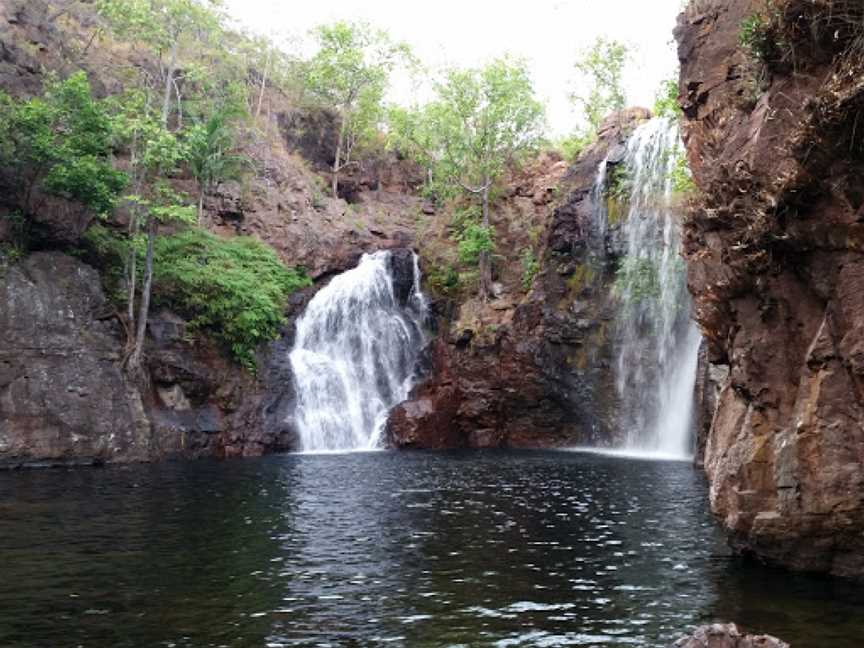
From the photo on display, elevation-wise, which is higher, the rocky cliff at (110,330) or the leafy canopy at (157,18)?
the leafy canopy at (157,18)

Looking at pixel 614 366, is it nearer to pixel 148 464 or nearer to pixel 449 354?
pixel 449 354

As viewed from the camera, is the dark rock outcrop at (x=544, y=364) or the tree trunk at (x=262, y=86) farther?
the tree trunk at (x=262, y=86)

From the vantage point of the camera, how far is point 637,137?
3647 centimetres

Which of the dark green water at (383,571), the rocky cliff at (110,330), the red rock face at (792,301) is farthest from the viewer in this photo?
the rocky cliff at (110,330)

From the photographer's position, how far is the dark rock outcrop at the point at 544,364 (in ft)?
116

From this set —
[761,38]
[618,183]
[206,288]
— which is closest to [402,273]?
[206,288]

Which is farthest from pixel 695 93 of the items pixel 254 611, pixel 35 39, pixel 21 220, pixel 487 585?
pixel 35 39

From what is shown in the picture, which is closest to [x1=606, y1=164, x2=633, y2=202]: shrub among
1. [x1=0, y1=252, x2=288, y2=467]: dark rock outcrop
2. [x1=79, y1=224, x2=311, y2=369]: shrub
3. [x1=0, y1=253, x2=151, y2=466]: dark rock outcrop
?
[x1=79, y1=224, x2=311, y2=369]: shrub

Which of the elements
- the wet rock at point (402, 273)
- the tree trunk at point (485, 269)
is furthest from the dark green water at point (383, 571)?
the tree trunk at point (485, 269)

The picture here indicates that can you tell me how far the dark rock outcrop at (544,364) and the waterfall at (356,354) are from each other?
1227mm

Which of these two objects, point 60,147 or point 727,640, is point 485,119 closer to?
point 60,147

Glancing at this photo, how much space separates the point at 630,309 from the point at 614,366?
2694mm

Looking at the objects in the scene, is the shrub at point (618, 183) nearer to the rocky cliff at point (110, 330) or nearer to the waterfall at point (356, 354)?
the waterfall at point (356, 354)

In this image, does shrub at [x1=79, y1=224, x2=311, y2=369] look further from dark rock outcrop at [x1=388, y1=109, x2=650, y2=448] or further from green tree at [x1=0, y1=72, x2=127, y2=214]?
dark rock outcrop at [x1=388, y1=109, x2=650, y2=448]
